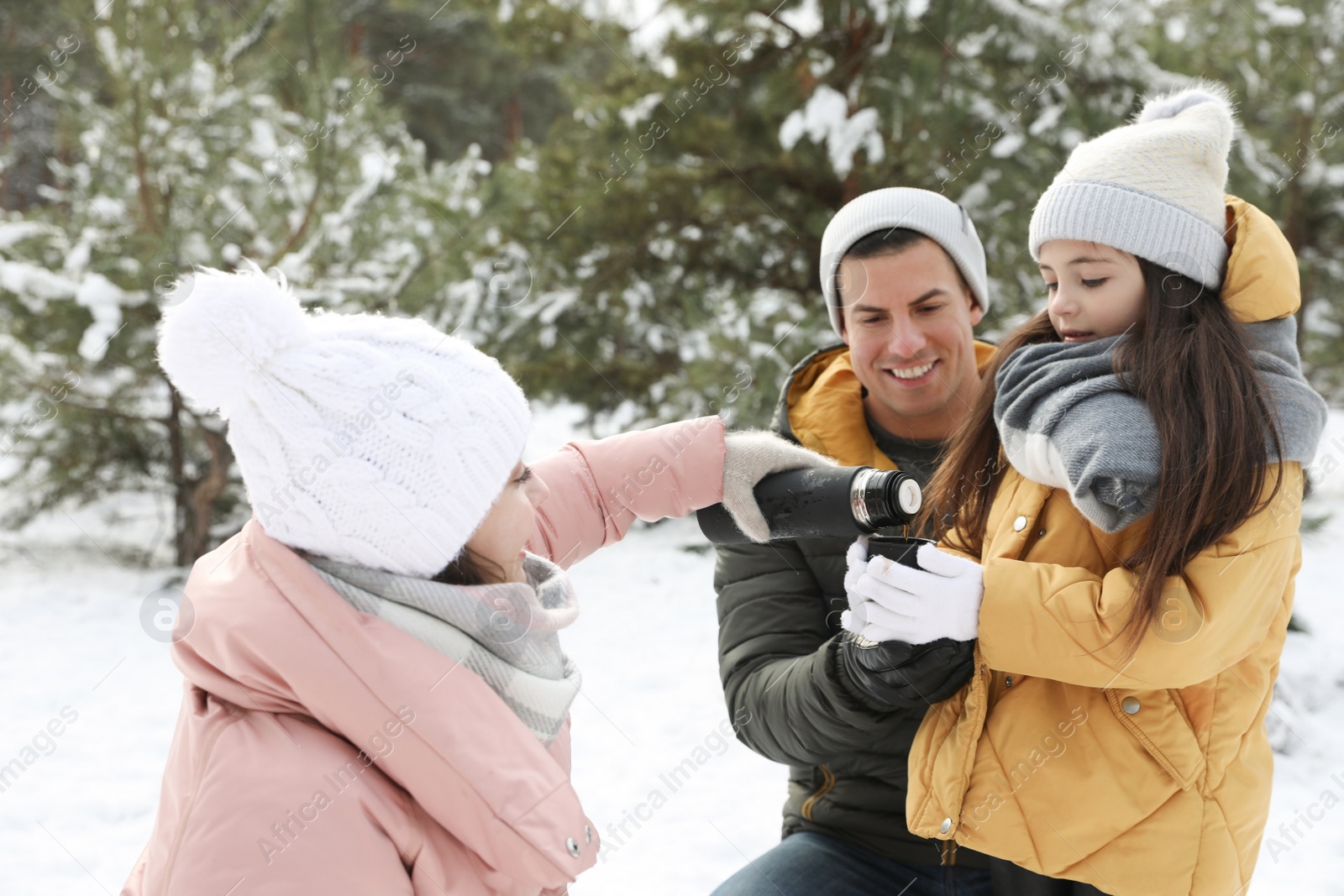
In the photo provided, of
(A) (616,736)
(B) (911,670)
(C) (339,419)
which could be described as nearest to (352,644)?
(C) (339,419)

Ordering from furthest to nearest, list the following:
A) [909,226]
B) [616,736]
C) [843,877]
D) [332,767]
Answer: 1. [616,736]
2. [909,226]
3. [843,877]
4. [332,767]

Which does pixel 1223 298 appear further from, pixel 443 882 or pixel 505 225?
pixel 505 225

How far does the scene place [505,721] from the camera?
103cm

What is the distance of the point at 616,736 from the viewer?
3.38m

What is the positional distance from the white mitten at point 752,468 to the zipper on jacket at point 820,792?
530mm

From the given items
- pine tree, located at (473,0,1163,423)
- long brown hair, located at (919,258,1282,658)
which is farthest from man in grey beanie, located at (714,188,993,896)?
pine tree, located at (473,0,1163,423)

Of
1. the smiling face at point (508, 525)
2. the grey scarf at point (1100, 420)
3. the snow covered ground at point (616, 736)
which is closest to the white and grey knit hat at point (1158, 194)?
the grey scarf at point (1100, 420)

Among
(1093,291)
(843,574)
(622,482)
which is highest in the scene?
(1093,291)

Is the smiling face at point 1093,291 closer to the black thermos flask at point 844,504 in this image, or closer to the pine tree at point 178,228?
the black thermos flask at point 844,504

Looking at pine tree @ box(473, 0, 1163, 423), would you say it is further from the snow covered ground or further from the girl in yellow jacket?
the girl in yellow jacket

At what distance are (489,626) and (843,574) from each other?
856 millimetres

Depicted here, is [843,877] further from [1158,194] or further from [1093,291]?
[1158,194]

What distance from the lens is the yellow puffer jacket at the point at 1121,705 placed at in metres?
1.19

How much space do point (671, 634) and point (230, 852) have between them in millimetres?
3505
